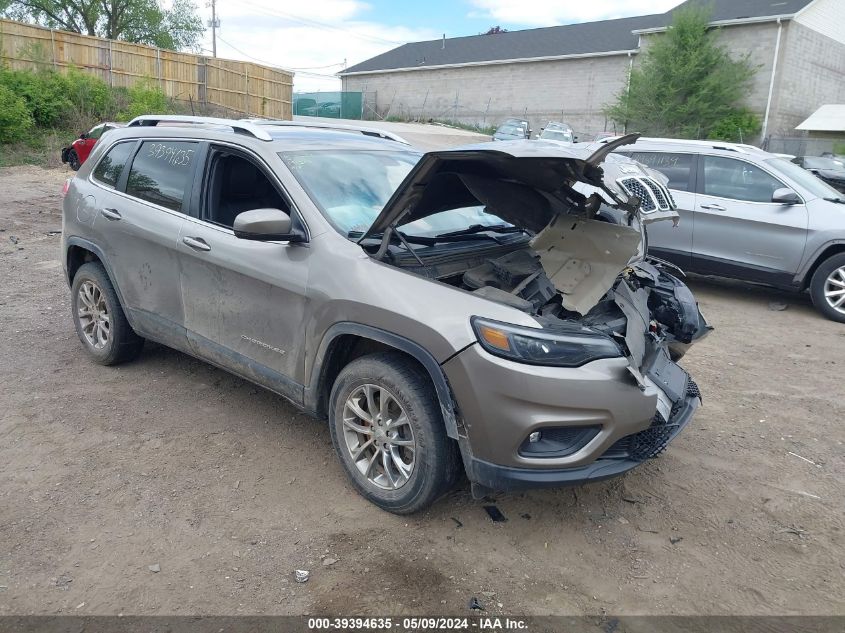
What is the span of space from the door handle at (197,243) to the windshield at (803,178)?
678 centimetres

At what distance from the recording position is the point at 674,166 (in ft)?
28.2

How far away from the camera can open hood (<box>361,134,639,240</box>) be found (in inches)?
128

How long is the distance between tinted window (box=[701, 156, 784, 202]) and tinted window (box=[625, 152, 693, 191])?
0.67 feet

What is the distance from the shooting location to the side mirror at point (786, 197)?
7688mm

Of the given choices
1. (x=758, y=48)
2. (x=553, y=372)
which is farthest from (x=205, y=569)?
(x=758, y=48)

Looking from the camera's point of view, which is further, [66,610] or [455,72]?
[455,72]

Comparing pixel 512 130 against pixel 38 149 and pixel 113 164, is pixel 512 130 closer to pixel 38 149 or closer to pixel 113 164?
pixel 38 149

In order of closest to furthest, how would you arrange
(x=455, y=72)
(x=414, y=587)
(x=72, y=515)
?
(x=414, y=587)
(x=72, y=515)
(x=455, y=72)

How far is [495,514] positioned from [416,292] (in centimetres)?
124

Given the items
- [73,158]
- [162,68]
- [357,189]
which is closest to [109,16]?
[162,68]

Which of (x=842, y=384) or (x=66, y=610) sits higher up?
(x=842, y=384)

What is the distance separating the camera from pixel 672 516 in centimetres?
361

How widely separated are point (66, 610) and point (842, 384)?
5.60 meters

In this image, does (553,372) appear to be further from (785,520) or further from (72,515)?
(72,515)
